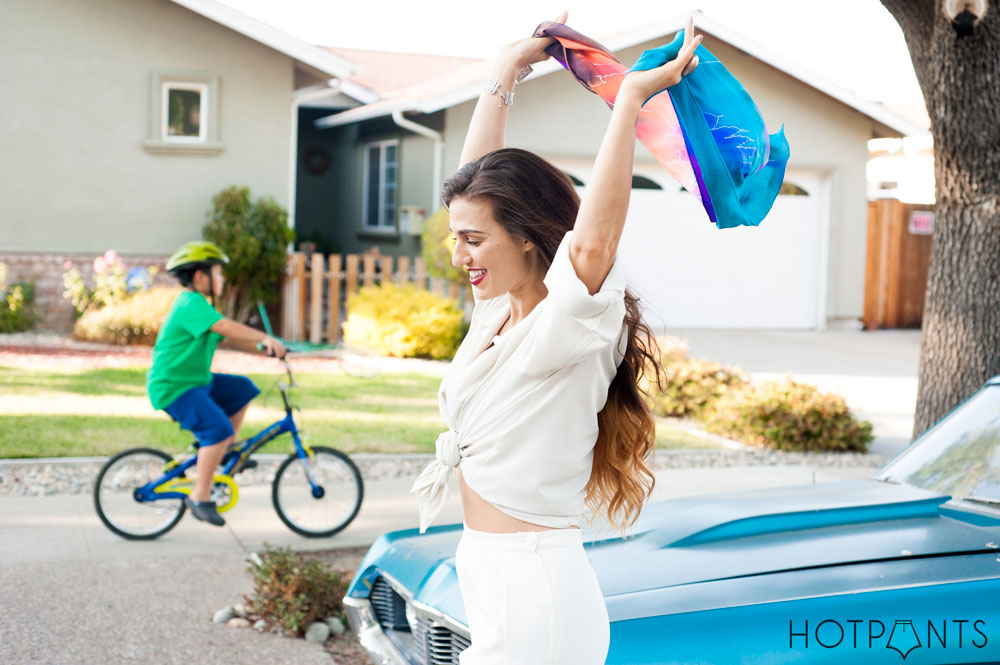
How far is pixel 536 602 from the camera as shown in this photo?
6.88ft

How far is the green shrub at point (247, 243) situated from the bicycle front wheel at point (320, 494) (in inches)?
370

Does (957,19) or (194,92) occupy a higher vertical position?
(194,92)

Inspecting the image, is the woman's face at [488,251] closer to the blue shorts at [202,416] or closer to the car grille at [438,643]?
the car grille at [438,643]

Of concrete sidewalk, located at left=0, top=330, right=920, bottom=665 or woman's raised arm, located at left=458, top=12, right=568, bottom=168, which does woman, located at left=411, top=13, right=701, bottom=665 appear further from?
concrete sidewalk, located at left=0, top=330, right=920, bottom=665

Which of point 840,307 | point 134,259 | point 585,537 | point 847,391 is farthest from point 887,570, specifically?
point 840,307

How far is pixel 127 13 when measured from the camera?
1580 cm

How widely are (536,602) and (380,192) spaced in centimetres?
1835

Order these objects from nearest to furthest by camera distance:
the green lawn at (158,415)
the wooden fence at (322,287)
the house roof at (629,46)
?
the green lawn at (158,415) → the wooden fence at (322,287) → the house roof at (629,46)

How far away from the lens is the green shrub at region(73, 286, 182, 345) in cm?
1403

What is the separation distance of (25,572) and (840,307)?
16316mm

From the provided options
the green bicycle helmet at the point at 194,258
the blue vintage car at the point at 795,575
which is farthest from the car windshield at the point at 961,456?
the green bicycle helmet at the point at 194,258

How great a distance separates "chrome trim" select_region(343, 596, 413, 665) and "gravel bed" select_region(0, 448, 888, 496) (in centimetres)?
401

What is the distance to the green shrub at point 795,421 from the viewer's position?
9.32 metres

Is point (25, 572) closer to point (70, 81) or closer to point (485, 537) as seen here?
point (485, 537)
